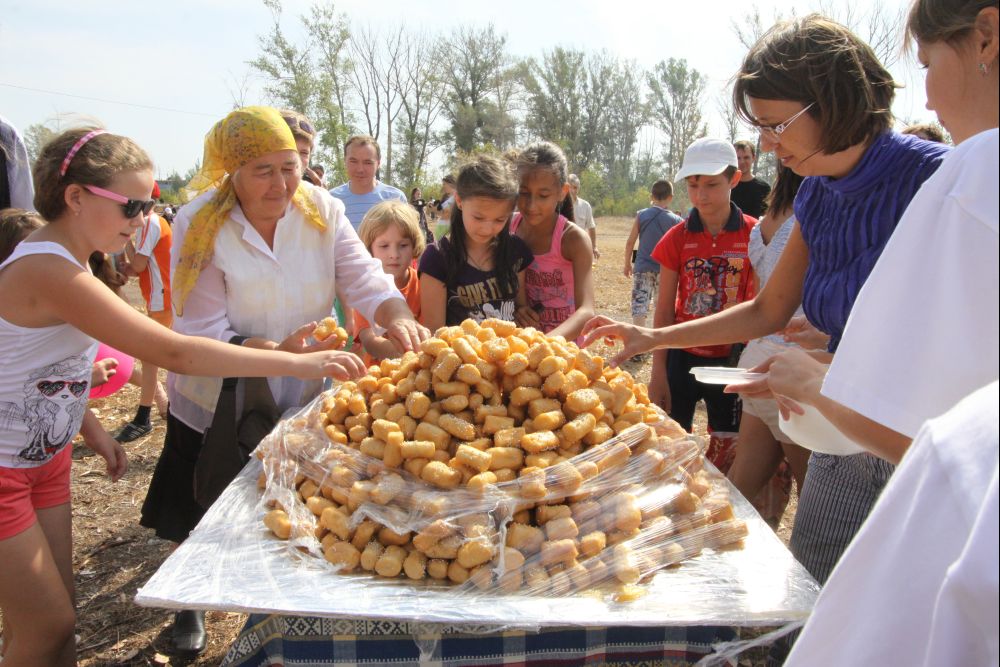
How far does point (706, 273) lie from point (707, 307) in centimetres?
18

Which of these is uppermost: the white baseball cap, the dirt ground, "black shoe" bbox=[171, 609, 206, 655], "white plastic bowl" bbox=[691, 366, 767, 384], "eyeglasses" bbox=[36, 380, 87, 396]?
the white baseball cap

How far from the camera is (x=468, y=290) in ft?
9.65

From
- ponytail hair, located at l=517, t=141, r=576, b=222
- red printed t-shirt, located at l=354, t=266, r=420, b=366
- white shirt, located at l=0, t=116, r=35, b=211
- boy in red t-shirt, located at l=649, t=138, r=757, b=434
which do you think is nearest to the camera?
white shirt, located at l=0, t=116, r=35, b=211

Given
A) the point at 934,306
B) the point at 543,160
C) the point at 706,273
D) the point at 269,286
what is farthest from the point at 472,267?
the point at 934,306

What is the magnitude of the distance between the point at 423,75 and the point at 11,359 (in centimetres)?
3362

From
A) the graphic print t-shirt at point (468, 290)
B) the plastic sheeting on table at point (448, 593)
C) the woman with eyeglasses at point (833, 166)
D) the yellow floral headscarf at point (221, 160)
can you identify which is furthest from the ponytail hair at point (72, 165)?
the woman with eyeglasses at point (833, 166)

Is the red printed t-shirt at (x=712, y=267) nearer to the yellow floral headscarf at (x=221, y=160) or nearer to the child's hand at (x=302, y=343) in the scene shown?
the child's hand at (x=302, y=343)

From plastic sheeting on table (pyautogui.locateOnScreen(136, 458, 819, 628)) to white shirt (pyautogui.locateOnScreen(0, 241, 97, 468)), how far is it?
66cm

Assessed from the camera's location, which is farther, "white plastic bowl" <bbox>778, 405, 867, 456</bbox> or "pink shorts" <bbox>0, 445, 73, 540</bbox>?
"pink shorts" <bbox>0, 445, 73, 540</bbox>

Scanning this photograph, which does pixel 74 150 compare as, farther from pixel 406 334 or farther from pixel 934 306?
pixel 934 306

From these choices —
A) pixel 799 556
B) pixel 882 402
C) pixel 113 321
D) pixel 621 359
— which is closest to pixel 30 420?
pixel 113 321

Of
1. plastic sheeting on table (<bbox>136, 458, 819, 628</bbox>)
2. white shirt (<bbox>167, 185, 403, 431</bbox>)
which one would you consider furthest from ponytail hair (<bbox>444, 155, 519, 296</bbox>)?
plastic sheeting on table (<bbox>136, 458, 819, 628</bbox>)

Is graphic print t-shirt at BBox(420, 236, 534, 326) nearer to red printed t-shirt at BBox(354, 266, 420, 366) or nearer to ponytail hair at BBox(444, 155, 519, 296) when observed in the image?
ponytail hair at BBox(444, 155, 519, 296)

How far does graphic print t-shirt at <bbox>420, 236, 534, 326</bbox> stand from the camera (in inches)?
116
